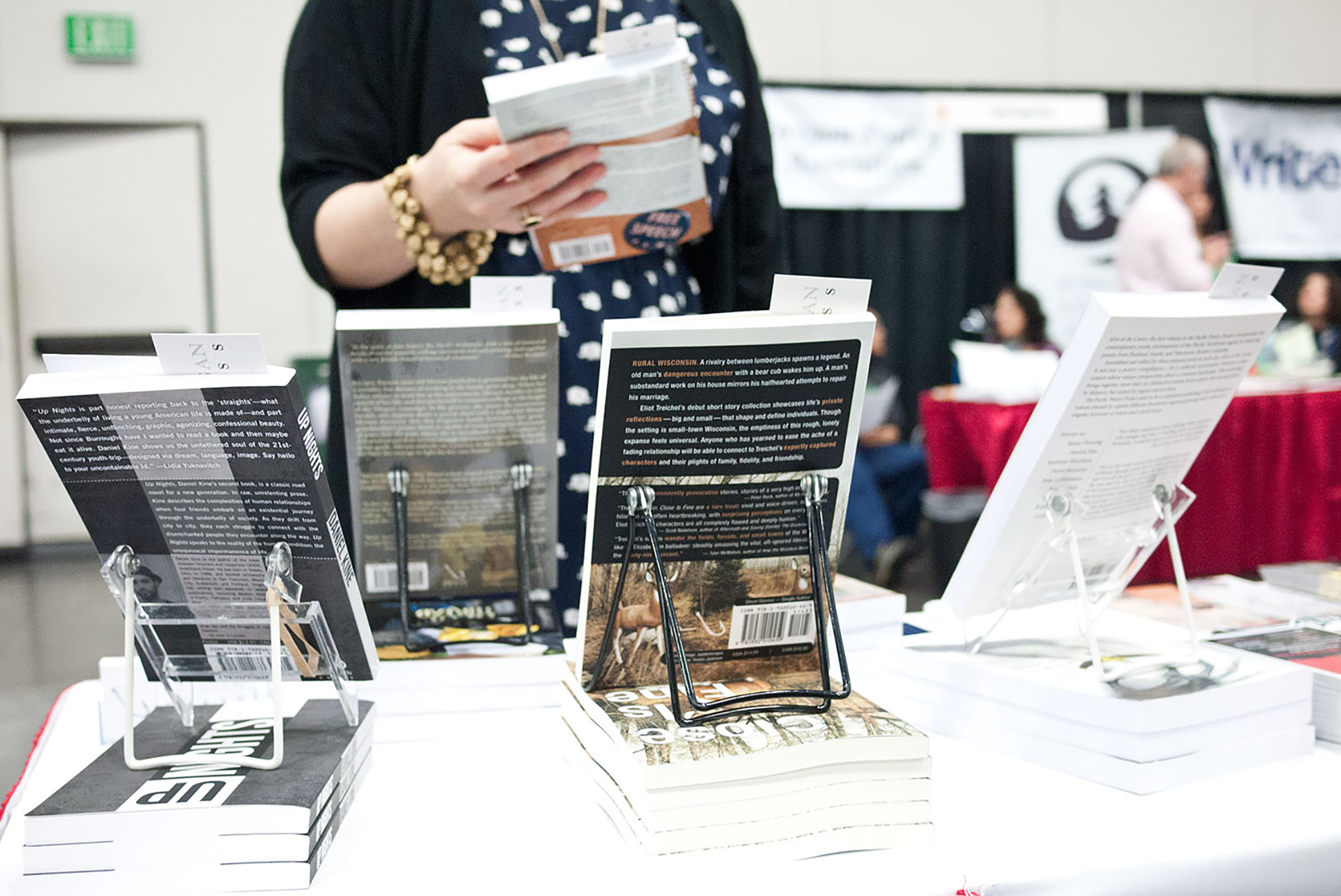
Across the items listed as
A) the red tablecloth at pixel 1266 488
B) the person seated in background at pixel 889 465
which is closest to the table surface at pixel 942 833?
the red tablecloth at pixel 1266 488

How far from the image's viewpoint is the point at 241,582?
64 cm

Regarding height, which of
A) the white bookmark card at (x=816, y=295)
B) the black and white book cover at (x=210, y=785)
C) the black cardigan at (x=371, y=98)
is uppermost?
the black cardigan at (x=371, y=98)

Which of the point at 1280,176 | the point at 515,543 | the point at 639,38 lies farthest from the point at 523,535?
the point at 1280,176

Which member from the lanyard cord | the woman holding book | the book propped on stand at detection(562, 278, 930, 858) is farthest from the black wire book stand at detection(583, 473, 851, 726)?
the lanyard cord

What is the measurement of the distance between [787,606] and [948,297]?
5.27 m

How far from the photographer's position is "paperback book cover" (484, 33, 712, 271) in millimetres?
823

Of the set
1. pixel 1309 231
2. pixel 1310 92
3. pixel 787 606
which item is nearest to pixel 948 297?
pixel 1309 231

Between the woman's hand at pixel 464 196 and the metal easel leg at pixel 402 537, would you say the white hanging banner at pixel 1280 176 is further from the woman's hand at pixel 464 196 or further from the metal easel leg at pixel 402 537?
the metal easel leg at pixel 402 537

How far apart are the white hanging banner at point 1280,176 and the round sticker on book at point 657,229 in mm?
5667

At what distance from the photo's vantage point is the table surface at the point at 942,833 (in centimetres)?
53

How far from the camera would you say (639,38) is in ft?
2.67

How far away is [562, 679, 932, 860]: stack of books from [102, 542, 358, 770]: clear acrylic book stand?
19 cm

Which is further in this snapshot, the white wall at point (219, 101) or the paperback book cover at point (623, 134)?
the white wall at point (219, 101)

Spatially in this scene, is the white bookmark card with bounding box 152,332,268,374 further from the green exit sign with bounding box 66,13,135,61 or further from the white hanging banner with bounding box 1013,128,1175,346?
the white hanging banner with bounding box 1013,128,1175,346
